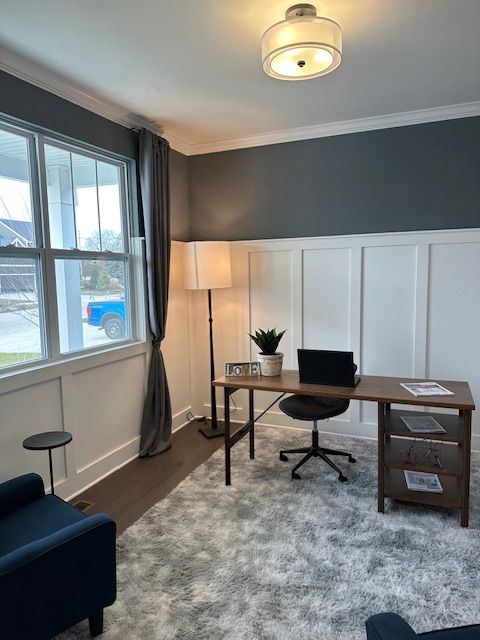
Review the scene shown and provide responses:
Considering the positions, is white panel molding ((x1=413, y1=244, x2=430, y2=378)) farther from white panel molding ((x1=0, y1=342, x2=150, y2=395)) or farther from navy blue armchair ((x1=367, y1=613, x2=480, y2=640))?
navy blue armchair ((x1=367, y1=613, x2=480, y2=640))

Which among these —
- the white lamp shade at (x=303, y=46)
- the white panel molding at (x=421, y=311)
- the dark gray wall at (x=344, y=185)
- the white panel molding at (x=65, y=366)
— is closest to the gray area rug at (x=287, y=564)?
the white panel molding at (x=421, y=311)

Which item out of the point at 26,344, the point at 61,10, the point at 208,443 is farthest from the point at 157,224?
the point at 208,443

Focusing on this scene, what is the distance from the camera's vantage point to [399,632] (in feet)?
3.90

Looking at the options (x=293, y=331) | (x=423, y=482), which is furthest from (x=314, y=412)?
(x=293, y=331)

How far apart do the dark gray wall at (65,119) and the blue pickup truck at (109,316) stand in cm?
94

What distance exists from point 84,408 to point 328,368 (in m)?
1.67

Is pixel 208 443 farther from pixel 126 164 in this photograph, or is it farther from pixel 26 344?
pixel 126 164

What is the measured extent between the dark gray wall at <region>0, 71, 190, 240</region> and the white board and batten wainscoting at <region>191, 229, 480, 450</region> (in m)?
0.95

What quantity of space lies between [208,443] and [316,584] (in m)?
1.80

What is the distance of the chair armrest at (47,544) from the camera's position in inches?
56.8

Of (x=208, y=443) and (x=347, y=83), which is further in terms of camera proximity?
(x=208, y=443)

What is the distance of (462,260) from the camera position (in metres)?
3.34

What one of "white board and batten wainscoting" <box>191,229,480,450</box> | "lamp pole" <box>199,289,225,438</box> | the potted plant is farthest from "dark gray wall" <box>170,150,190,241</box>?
the potted plant

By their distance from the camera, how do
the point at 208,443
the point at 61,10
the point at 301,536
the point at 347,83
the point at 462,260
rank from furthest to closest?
1. the point at 208,443
2. the point at 462,260
3. the point at 347,83
4. the point at 301,536
5. the point at 61,10
